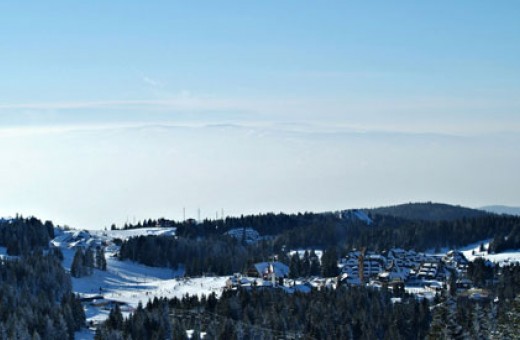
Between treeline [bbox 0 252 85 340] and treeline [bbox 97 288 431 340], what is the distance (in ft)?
25.4

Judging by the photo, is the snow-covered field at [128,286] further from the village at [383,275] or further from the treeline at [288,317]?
the treeline at [288,317]

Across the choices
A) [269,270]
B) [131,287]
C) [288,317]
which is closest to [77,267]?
[131,287]

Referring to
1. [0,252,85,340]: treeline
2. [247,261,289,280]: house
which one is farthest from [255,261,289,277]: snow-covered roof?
[0,252,85,340]: treeline

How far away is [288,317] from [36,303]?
36.2 metres

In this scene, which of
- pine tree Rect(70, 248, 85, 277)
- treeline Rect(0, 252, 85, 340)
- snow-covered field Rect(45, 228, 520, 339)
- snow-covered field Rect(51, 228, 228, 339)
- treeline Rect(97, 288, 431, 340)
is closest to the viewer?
treeline Rect(97, 288, 431, 340)

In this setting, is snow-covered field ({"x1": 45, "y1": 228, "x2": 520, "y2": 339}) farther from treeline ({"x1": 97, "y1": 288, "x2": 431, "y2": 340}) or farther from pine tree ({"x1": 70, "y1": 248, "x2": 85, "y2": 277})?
treeline ({"x1": 97, "y1": 288, "x2": 431, "y2": 340})

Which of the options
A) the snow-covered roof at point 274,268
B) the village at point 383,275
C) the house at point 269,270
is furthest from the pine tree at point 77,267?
the snow-covered roof at point 274,268

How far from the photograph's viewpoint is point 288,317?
336ft

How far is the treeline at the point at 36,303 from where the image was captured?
9794 centimetres

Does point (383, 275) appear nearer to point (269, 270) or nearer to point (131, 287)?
point (269, 270)

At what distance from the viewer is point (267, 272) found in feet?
526

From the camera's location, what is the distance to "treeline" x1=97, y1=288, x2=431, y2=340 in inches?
3738

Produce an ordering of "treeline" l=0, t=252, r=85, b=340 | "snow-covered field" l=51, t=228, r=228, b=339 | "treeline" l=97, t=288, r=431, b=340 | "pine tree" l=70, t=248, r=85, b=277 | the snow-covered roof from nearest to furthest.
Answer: "treeline" l=97, t=288, r=431, b=340
"treeline" l=0, t=252, r=85, b=340
"snow-covered field" l=51, t=228, r=228, b=339
the snow-covered roof
"pine tree" l=70, t=248, r=85, b=277

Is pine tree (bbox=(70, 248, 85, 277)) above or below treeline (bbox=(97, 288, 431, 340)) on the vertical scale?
above
